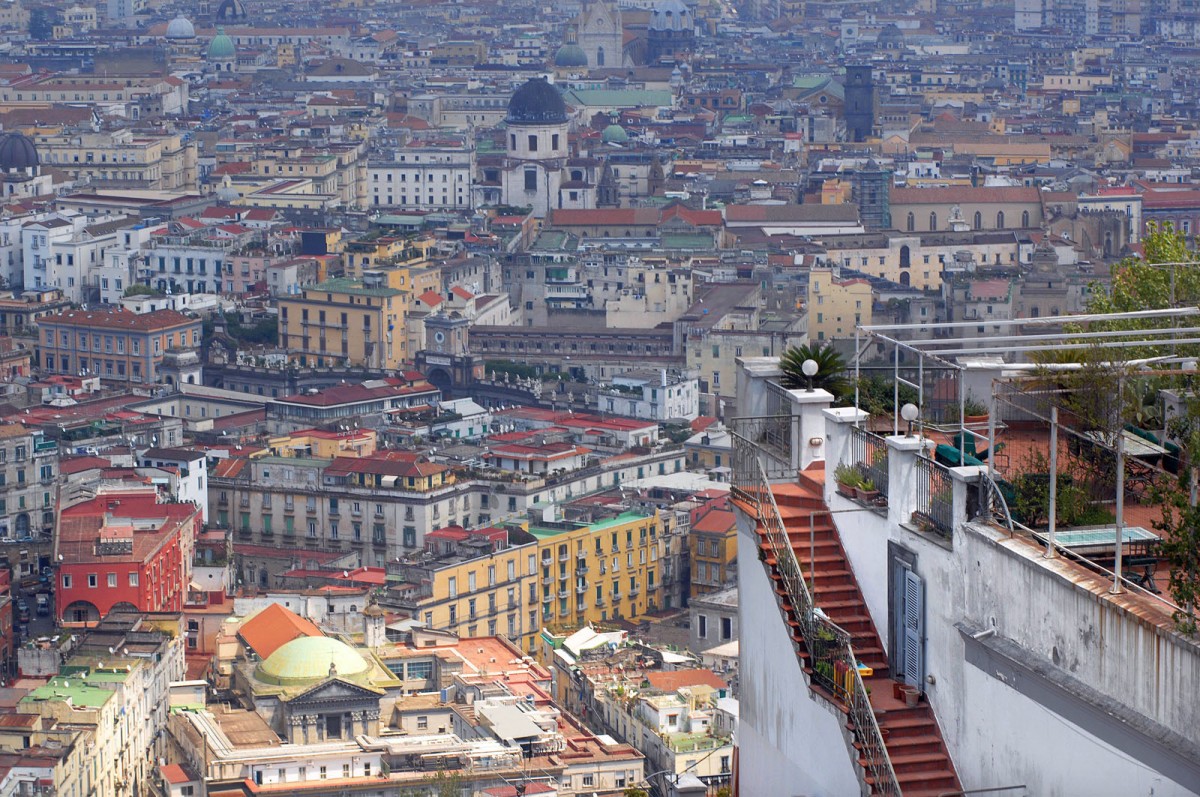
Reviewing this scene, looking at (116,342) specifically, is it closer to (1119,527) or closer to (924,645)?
(924,645)

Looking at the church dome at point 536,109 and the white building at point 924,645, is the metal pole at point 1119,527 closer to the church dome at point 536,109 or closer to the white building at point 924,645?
the white building at point 924,645

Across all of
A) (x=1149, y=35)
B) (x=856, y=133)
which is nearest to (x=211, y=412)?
(x=856, y=133)

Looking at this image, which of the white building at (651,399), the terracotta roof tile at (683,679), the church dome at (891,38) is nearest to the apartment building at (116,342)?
the white building at (651,399)

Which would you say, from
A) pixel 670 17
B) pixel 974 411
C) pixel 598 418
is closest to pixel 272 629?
pixel 598 418

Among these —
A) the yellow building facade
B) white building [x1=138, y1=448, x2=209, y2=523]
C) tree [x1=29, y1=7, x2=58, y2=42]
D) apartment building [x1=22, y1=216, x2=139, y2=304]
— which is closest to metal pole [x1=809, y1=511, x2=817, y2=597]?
white building [x1=138, y1=448, x2=209, y2=523]

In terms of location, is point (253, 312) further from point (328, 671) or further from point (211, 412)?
point (328, 671)

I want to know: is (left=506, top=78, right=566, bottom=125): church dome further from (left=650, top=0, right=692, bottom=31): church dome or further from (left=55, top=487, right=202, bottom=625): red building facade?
(left=650, top=0, right=692, bottom=31): church dome
